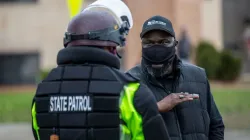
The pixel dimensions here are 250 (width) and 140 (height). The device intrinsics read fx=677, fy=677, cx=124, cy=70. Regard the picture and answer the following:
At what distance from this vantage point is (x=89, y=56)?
301cm

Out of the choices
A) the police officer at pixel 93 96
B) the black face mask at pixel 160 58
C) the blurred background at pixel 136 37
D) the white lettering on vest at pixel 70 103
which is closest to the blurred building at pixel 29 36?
the blurred background at pixel 136 37

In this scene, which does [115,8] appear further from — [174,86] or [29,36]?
[29,36]

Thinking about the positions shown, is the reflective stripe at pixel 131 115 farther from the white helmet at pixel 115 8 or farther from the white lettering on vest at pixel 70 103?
the white helmet at pixel 115 8

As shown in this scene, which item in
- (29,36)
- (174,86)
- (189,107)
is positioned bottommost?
(29,36)

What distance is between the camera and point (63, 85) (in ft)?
9.88

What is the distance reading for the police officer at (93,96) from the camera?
2.92 metres

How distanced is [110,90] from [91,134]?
0.21 metres

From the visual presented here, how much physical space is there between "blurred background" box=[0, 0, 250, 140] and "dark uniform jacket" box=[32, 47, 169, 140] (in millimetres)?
18366

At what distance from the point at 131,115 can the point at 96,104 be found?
0.52 feet

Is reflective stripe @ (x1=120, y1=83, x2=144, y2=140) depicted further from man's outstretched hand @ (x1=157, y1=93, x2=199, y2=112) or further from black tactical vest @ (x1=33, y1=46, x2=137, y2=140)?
man's outstretched hand @ (x1=157, y1=93, x2=199, y2=112)

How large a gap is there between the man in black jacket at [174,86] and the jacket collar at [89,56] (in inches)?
35.2

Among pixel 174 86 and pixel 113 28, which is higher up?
pixel 113 28

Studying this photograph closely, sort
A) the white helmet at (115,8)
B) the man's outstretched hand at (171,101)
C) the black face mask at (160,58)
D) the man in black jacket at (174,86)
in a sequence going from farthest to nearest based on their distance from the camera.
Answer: the black face mask at (160,58) < the man in black jacket at (174,86) < the man's outstretched hand at (171,101) < the white helmet at (115,8)

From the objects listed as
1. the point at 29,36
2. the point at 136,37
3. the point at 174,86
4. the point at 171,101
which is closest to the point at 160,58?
the point at 174,86
